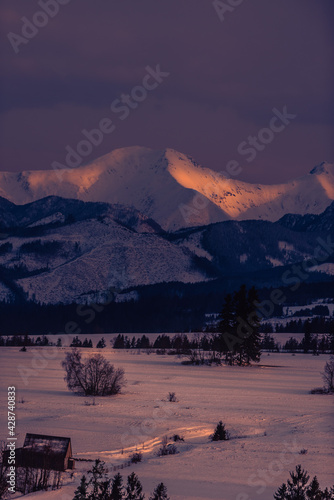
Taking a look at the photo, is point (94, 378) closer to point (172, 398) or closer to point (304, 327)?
point (172, 398)

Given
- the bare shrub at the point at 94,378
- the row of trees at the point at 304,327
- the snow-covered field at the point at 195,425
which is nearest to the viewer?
the snow-covered field at the point at 195,425

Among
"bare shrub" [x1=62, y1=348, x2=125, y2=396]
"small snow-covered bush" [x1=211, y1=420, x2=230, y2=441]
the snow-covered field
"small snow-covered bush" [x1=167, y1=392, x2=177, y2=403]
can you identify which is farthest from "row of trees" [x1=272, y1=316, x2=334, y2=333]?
"small snow-covered bush" [x1=211, y1=420, x2=230, y2=441]

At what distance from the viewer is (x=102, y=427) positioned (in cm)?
4891

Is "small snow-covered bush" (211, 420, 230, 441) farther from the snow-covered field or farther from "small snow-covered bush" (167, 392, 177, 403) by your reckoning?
"small snow-covered bush" (167, 392, 177, 403)

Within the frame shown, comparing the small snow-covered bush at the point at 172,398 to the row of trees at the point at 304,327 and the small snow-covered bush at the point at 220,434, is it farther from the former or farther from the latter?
the row of trees at the point at 304,327

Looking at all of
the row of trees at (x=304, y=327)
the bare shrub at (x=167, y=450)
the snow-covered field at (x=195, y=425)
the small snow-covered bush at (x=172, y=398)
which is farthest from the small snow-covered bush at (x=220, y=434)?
the row of trees at (x=304, y=327)

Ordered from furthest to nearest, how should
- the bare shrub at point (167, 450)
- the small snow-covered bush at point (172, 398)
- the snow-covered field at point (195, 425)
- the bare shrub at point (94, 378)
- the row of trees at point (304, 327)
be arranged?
the row of trees at point (304, 327)
the bare shrub at point (94, 378)
the small snow-covered bush at point (172, 398)
the bare shrub at point (167, 450)
the snow-covered field at point (195, 425)

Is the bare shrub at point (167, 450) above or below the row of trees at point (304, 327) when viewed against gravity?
below

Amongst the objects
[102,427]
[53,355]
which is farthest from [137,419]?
[53,355]

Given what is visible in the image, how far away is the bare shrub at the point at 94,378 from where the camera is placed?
217ft

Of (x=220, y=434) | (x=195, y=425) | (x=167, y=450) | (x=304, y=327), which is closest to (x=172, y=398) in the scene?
(x=195, y=425)

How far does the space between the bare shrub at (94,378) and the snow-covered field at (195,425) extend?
1.39 metres

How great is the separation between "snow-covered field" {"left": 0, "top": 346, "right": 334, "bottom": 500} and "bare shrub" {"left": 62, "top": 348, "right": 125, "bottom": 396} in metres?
1.39

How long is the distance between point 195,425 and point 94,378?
1827 cm
